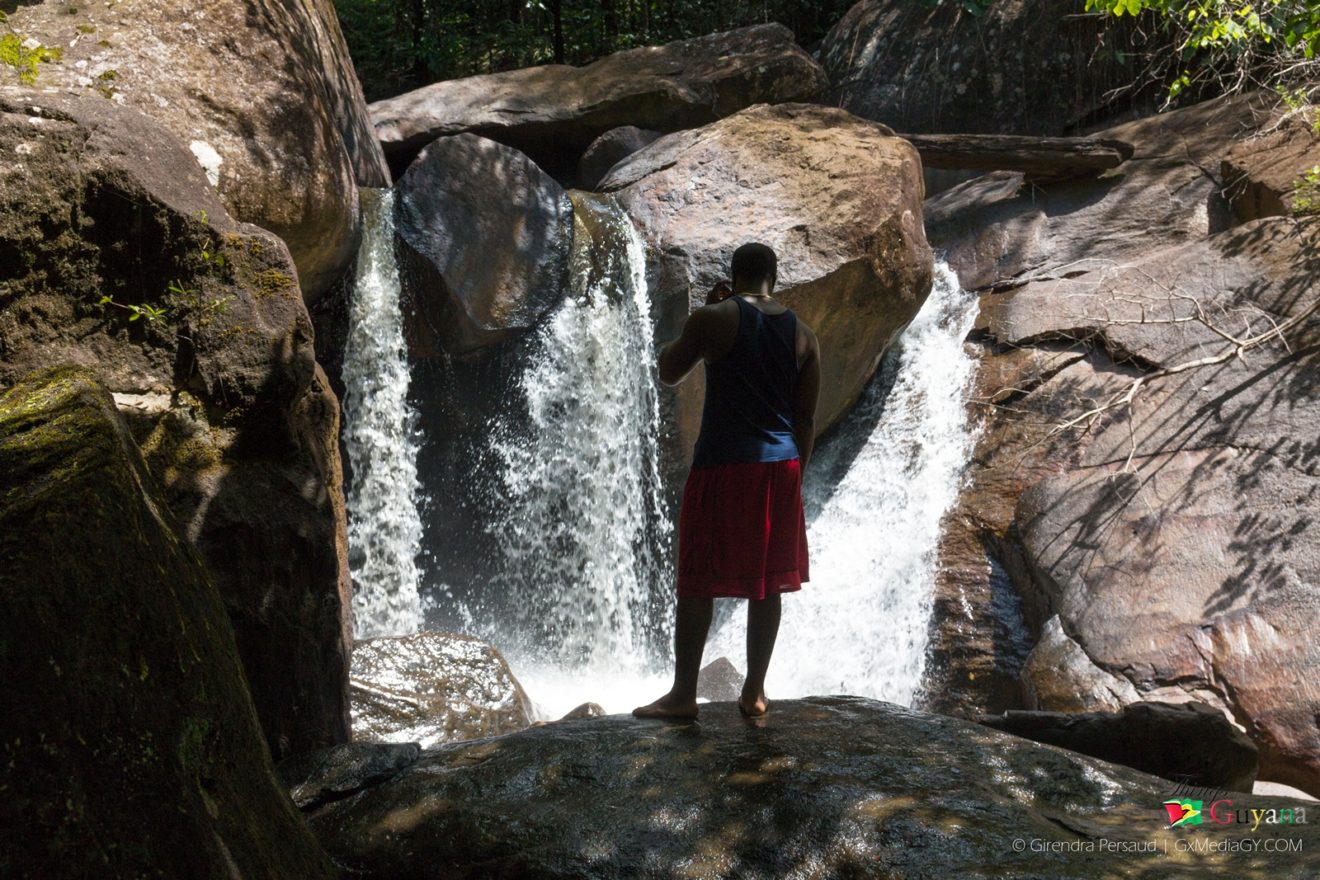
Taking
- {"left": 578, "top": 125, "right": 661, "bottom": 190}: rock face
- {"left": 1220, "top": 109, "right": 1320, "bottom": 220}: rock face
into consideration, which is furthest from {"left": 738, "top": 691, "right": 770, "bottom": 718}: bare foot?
{"left": 578, "top": 125, "right": 661, "bottom": 190}: rock face

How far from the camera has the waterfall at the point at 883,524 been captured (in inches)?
314

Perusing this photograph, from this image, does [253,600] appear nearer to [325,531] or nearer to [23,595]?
[325,531]

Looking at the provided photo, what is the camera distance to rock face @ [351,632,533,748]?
5.47m

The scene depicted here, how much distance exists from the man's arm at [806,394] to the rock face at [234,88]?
3491 millimetres

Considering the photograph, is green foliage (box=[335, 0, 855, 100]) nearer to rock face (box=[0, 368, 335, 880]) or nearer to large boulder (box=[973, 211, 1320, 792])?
large boulder (box=[973, 211, 1320, 792])

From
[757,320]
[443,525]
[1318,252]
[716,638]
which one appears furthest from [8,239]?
[1318,252]

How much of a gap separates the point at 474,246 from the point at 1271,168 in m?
6.54

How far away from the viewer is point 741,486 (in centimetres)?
373

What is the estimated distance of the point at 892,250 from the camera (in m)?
8.68

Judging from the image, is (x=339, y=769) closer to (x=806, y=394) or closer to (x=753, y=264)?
(x=806, y=394)

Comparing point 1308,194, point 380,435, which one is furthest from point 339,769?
point 1308,194

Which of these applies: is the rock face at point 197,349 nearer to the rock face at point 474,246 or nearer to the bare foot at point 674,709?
the bare foot at point 674,709

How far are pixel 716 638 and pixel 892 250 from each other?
3.21 meters

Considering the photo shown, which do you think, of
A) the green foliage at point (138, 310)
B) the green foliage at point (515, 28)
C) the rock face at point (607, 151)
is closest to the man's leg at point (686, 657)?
the green foliage at point (138, 310)
